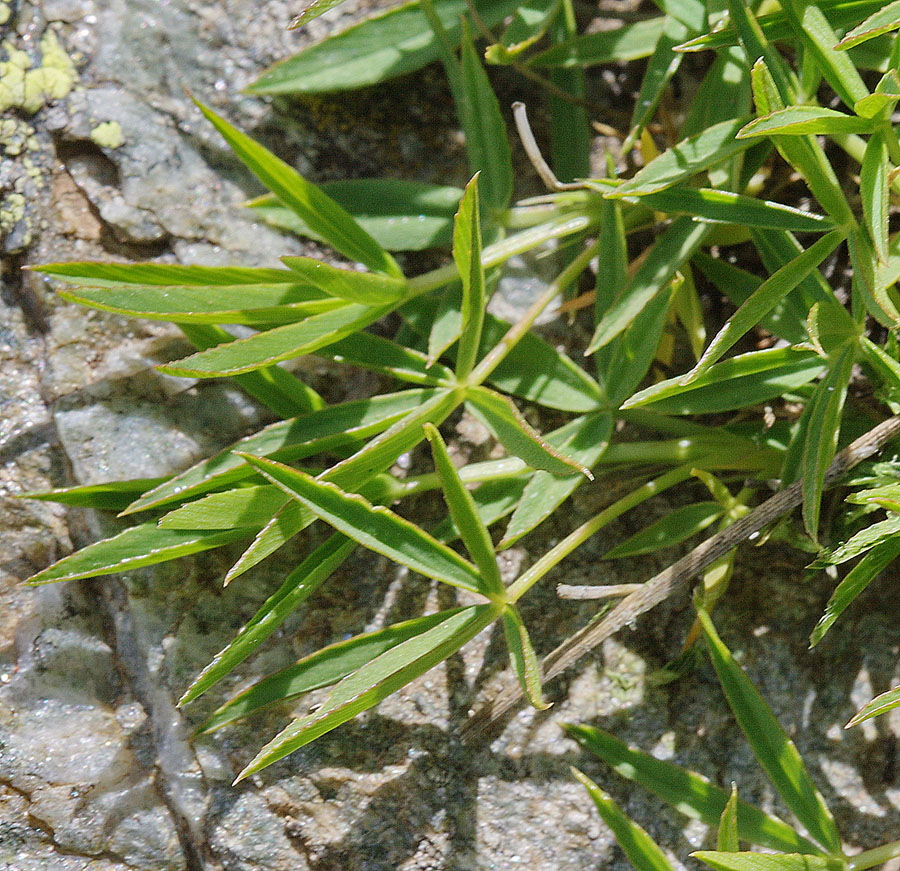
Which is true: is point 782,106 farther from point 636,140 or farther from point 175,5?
point 175,5

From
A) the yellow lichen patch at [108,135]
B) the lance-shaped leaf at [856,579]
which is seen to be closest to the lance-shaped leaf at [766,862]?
the lance-shaped leaf at [856,579]

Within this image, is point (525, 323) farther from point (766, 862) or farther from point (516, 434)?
point (766, 862)

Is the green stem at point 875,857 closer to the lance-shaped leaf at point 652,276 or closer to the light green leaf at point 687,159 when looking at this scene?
the lance-shaped leaf at point 652,276

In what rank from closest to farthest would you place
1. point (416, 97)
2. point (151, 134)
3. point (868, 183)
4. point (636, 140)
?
1. point (868, 183)
2. point (636, 140)
3. point (151, 134)
4. point (416, 97)

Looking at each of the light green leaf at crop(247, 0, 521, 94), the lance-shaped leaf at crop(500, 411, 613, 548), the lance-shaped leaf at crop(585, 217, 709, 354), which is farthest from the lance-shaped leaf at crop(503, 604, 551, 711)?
the light green leaf at crop(247, 0, 521, 94)

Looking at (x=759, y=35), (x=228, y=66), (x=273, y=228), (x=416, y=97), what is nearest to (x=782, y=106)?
(x=759, y=35)

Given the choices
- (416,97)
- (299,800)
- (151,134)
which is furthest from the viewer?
(416,97)

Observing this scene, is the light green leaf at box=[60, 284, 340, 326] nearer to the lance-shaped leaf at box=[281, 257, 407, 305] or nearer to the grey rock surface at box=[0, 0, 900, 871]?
the lance-shaped leaf at box=[281, 257, 407, 305]

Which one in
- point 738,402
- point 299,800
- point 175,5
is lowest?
point 299,800
